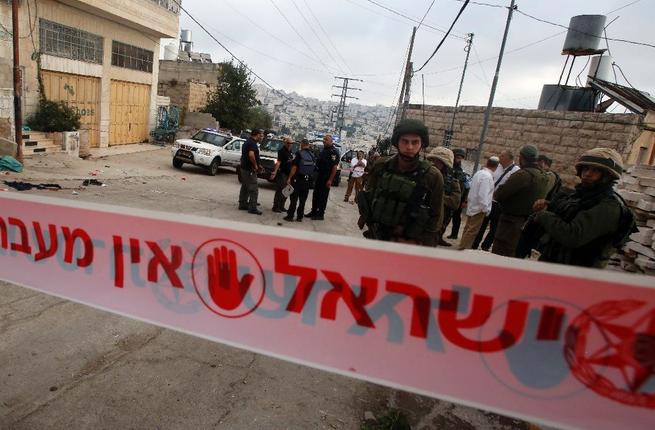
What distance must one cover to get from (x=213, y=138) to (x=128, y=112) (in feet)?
19.5

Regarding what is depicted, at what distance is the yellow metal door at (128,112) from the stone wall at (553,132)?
1509 centimetres

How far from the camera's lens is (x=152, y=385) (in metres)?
2.60

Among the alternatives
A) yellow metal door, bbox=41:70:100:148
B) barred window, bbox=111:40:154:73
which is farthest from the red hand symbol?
barred window, bbox=111:40:154:73

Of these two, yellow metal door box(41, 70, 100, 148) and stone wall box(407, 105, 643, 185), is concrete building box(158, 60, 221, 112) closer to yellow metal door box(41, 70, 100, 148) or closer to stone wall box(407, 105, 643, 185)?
yellow metal door box(41, 70, 100, 148)

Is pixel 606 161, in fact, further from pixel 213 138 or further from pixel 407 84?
pixel 407 84

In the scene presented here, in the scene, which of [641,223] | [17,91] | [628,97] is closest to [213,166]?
[17,91]

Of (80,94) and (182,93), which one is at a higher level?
(182,93)

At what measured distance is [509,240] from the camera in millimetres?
5125

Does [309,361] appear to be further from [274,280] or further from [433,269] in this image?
[433,269]

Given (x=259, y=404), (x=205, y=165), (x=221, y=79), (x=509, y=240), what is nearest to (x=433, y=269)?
(x=259, y=404)

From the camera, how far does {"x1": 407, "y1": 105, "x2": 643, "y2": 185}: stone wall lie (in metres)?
13.2

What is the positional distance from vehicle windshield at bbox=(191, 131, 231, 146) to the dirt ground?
11.2 m

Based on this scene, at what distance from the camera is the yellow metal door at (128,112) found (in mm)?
16562

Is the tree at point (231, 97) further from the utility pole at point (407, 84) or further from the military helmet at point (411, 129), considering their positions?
the military helmet at point (411, 129)
